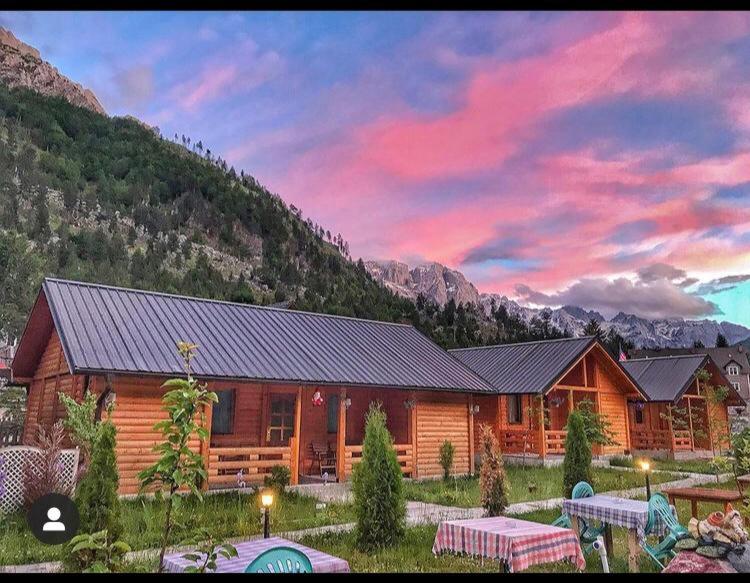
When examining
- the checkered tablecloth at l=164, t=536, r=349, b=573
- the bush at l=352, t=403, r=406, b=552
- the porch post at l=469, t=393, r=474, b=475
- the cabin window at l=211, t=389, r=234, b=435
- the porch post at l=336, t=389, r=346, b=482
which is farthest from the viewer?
the porch post at l=469, t=393, r=474, b=475

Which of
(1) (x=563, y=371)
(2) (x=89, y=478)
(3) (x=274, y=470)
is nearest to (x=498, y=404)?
(1) (x=563, y=371)

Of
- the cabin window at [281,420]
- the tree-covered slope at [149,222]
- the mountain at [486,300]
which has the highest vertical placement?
the tree-covered slope at [149,222]

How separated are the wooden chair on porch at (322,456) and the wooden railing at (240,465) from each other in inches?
79.9

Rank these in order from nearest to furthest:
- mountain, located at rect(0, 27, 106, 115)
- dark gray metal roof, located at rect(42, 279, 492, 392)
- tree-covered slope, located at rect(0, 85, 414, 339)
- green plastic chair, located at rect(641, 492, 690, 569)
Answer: green plastic chair, located at rect(641, 492, 690, 569) → dark gray metal roof, located at rect(42, 279, 492, 392) → tree-covered slope, located at rect(0, 85, 414, 339) → mountain, located at rect(0, 27, 106, 115)

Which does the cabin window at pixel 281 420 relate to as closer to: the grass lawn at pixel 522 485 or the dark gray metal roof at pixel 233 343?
the dark gray metal roof at pixel 233 343

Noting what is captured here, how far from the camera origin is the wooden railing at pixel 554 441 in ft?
66.4

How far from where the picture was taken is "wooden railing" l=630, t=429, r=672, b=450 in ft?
81.0

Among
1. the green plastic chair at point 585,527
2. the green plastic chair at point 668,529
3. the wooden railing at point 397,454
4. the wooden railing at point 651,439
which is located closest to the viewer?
the green plastic chair at point 668,529

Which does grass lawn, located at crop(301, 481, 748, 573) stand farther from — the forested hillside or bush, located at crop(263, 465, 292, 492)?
the forested hillside

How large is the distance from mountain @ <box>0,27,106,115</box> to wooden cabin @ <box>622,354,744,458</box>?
7078cm

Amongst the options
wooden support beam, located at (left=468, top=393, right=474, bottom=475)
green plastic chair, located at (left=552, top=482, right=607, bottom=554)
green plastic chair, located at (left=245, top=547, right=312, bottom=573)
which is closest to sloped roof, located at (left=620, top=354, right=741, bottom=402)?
wooden support beam, located at (left=468, top=393, right=474, bottom=475)

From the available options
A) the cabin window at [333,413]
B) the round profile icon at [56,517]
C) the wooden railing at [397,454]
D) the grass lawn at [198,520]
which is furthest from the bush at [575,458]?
the round profile icon at [56,517]

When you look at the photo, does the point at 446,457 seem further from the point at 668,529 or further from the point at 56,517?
the point at 56,517

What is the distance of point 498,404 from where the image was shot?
2128cm
